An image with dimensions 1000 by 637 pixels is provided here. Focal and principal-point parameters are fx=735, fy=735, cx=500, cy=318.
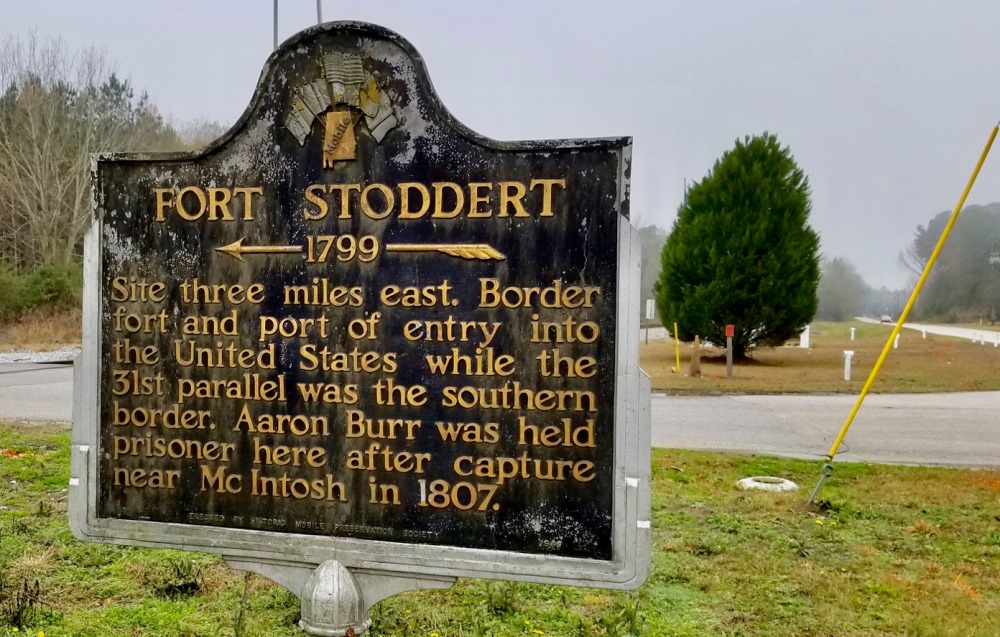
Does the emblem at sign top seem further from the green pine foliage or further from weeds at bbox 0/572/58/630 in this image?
the green pine foliage

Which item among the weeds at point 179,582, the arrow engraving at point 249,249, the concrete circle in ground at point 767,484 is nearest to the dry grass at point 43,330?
the weeds at point 179,582

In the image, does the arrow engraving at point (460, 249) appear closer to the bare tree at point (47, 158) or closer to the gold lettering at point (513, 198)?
the gold lettering at point (513, 198)

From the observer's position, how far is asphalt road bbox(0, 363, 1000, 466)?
903 cm

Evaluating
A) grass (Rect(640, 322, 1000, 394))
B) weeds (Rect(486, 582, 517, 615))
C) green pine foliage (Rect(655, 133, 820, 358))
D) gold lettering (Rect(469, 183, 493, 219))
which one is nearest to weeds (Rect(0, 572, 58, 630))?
weeds (Rect(486, 582, 517, 615))

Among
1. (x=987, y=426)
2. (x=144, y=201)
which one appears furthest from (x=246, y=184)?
(x=987, y=426)

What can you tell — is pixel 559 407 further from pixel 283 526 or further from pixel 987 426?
pixel 987 426

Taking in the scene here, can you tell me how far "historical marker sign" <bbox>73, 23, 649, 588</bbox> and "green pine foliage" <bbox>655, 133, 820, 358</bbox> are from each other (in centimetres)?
1923

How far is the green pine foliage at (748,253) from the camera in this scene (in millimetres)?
20766

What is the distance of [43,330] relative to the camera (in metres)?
24.9

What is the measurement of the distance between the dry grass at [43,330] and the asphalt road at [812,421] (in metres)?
9.76

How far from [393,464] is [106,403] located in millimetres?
1158

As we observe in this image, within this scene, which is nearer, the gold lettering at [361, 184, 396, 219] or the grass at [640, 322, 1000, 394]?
the gold lettering at [361, 184, 396, 219]

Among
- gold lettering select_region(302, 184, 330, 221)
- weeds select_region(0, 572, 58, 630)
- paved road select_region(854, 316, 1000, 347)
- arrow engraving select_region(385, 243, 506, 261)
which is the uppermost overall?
gold lettering select_region(302, 184, 330, 221)

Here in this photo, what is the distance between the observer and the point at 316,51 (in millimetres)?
2635
